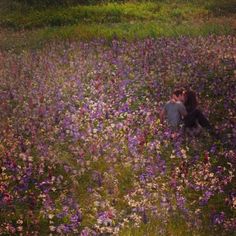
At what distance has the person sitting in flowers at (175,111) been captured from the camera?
12.5m

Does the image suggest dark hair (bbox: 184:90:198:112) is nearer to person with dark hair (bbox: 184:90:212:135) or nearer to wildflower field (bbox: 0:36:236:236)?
person with dark hair (bbox: 184:90:212:135)

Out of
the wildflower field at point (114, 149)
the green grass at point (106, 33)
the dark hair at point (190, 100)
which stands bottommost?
the wildflower field at point (114, 149)

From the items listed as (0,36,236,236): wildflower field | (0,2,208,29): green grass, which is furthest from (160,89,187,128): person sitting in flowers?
(0,2,208,29): green grass

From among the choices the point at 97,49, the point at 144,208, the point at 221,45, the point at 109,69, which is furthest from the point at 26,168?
the point at 221,45

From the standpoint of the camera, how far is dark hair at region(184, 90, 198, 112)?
40.8ft

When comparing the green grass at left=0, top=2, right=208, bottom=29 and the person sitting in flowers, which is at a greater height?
the green grass at left=0, top=2, right=208, bottom=29

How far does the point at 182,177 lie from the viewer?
10.3 metres

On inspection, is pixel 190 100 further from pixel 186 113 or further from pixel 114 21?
pixel 114 21

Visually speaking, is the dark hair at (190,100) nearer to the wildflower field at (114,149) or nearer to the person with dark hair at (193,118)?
the person with dark hair at (193,118)

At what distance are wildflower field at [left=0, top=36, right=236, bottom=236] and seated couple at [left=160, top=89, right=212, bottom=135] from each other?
12.1 inches

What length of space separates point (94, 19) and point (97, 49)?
11860 millimetres

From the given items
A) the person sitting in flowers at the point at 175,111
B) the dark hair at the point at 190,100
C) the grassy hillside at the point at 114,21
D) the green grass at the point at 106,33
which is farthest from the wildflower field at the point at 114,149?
the grassy hillside at the point at 114,21

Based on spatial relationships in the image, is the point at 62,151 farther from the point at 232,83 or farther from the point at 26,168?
the point at 232,83

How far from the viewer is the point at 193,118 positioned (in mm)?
12336
